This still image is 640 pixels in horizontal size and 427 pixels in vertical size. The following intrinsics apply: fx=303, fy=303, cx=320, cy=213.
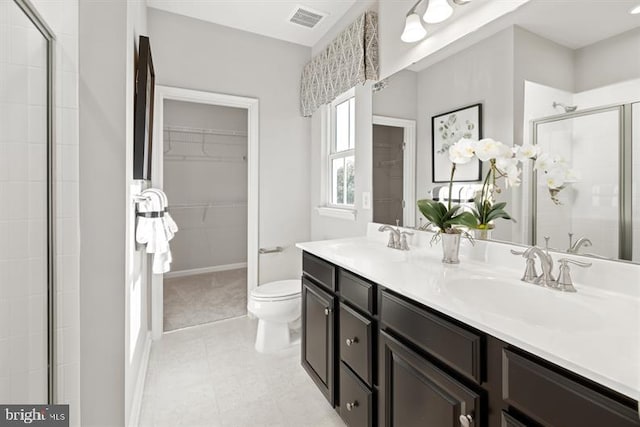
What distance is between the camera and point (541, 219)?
1.21 meters

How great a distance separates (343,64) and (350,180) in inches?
35.1

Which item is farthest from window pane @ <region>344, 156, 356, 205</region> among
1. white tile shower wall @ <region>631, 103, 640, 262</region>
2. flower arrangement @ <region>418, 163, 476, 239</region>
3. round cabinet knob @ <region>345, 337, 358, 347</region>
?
white tile shower wall @ <region>631, 103, 640, 262</region>

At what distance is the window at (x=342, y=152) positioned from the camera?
248 centimetres

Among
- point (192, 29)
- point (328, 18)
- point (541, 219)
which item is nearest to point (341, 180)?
point (328, 18)

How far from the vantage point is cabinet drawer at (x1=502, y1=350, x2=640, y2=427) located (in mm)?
566

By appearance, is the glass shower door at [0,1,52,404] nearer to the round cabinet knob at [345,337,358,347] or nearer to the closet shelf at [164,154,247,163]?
the round cabinet knob at [345,337,358,347]

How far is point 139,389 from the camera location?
5.84ft

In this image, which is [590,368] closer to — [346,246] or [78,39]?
[346,246]

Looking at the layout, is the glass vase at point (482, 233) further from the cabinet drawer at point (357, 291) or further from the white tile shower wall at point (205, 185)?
the white tile shower wall at point (205, 185)

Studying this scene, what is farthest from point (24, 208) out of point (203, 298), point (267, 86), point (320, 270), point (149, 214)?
point (203, 298)

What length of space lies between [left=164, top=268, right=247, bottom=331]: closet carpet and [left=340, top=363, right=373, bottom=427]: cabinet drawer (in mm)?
1771

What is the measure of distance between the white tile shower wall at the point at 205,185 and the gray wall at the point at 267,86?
172 centimetres

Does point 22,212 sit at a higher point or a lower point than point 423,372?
higher

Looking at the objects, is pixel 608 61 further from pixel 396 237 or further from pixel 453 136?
pixel 396 237
